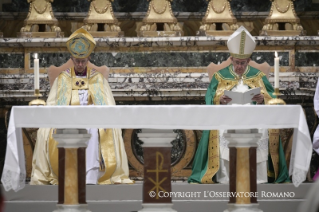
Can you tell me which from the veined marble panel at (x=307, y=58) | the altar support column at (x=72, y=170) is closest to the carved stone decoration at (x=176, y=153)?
the veined marble panel at (x=307, y=58)

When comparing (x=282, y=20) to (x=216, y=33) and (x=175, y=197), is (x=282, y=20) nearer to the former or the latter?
(x=216, y=33)

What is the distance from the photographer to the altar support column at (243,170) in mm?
5637

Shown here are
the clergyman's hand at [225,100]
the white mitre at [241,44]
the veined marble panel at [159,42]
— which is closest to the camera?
the clergyman's hand at [225,100]

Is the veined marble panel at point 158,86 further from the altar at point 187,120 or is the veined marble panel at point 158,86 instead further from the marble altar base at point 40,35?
the altar at point 187,120

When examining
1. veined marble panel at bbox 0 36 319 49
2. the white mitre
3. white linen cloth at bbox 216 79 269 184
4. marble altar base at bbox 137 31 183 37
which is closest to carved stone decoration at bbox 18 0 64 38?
veined marble panel at bbox 0 36 319 49

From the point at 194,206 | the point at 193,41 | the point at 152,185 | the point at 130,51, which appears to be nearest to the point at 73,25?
the point at 130,51

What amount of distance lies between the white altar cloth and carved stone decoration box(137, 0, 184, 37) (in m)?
3.30

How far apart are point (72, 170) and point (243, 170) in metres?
1.22

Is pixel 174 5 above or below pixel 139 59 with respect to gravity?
above

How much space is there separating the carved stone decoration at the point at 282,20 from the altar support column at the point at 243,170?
3.08 m

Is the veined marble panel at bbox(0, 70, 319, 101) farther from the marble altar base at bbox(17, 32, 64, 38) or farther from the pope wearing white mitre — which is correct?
the pope wearing white mitre

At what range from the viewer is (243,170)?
223 inches

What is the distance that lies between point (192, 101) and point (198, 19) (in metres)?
1.32

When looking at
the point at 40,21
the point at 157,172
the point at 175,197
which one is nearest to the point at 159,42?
the point at 40,21
